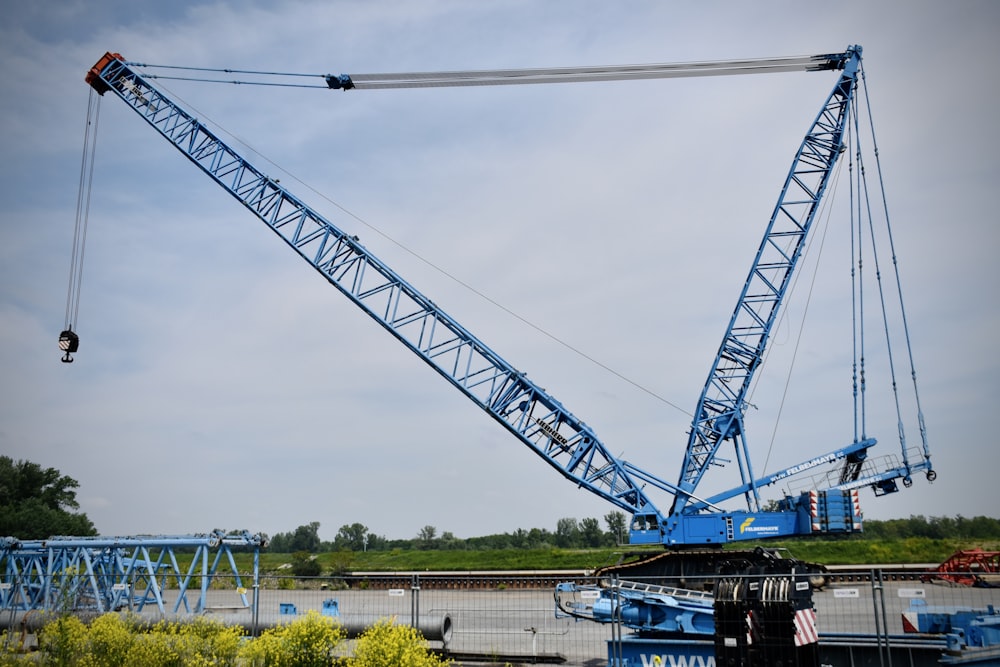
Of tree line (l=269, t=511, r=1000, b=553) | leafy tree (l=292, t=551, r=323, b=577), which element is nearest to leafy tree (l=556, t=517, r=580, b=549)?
tree line (l=269, t=511, r=1000, b=553)

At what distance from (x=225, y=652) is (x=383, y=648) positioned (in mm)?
2556

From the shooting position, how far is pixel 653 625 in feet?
55.0

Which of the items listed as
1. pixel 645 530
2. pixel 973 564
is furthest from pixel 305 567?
pixel 973 564

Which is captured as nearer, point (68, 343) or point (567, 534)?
point (68, 343)

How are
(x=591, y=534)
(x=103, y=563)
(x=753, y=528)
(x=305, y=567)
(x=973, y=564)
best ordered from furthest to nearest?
1. (x=591, y=534)
2. (x=305, y=567)
3. (x=973, y=564)
4. (x=753, y=528)
5. (x=103, y=563)

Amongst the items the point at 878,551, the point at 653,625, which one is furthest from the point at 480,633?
the point at 878,551

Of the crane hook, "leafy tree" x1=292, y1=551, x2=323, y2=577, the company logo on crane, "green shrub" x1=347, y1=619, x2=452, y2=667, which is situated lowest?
"leafy tree" x1=292, y1=551, x2=323, y2=577

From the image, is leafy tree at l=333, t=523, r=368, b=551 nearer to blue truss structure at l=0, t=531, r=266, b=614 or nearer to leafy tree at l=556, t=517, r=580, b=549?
leafy tree at l=556, t=517, r=580, b=549

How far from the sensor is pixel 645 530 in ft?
81.3

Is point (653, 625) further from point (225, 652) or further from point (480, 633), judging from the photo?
point (225, 652)

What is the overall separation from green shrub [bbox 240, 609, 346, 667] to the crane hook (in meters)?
18.1

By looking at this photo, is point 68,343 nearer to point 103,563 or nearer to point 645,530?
point 103,563

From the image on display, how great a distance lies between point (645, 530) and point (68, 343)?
1952 centimetres

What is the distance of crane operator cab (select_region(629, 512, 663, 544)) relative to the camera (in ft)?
79.9
